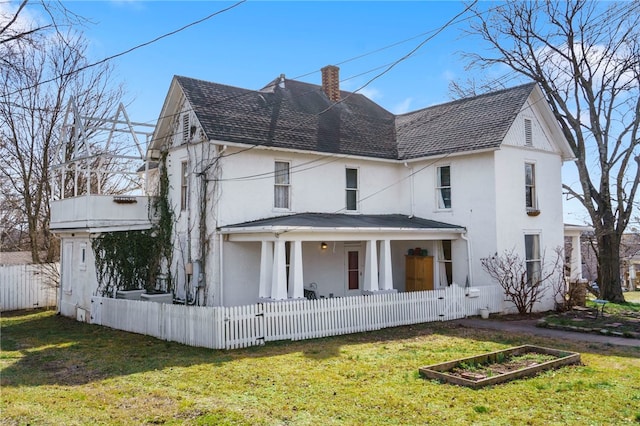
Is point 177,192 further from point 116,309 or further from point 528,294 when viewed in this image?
point 528,294

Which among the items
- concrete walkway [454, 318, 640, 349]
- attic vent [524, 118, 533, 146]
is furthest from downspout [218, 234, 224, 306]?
attic vent [524, 118, 533, 146]

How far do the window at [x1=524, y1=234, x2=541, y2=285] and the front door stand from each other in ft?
20.4

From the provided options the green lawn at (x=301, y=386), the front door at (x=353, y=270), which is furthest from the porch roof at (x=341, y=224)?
the green lawn at (x=301, y=386)

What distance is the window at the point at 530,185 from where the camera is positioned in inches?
754

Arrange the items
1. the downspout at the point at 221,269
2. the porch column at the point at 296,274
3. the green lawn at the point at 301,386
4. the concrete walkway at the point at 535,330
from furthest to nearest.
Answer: the downspout at the point at 221,269
the porch column at the point at 296,274
the concrete walkway at the point at 535,330
the green lawn at the point at 301,386

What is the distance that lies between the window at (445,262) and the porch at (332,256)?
0.12 feet

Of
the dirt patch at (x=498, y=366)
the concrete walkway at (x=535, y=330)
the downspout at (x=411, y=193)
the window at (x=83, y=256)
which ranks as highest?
the downspout at (x=411, y=193)

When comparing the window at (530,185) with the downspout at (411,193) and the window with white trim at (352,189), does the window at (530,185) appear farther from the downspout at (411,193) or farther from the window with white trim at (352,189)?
the window with white trim at (352,189)

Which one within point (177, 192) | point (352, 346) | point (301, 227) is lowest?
point (352, 346)

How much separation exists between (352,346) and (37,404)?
6.73 metres

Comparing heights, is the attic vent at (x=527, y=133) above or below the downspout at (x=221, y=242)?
above

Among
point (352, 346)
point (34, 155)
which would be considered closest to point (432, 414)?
point (352, 346)

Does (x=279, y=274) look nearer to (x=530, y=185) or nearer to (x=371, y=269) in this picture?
(x=371, y=269)

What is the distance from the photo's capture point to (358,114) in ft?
73.8
